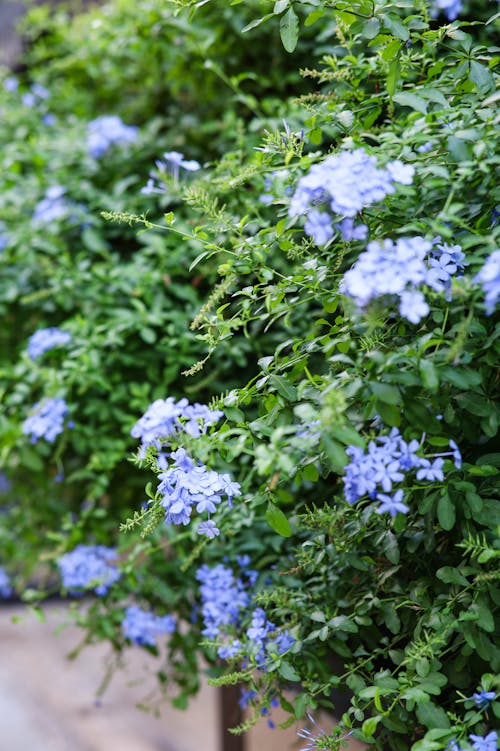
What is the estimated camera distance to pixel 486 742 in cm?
80

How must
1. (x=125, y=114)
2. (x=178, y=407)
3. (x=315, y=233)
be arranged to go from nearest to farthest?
(x=315, y=233) → (x=178, y=407) → (x=125, y=114)

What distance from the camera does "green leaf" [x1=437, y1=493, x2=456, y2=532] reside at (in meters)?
0.85

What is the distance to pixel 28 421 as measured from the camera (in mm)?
1469

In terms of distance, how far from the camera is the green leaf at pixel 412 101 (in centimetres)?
89

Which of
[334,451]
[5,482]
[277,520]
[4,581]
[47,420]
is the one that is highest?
[334,451]

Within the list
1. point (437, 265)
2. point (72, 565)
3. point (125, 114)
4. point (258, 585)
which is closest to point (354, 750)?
point (258, 585)

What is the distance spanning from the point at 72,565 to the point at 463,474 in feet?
2.93

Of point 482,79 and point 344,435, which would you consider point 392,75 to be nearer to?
point 482,79

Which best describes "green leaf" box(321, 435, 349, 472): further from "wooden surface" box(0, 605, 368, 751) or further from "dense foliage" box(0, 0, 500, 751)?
"wooden surface" box(0, 605, 368, 751)

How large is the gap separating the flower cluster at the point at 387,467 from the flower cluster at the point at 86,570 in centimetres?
82

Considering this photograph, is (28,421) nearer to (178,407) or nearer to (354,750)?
(178,407)

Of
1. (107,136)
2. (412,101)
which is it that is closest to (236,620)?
(412,101)

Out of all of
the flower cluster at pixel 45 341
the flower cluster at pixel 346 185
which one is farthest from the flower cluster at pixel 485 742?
the flower cluster at pixel 45 341

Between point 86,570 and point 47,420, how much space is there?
32 centimetres
